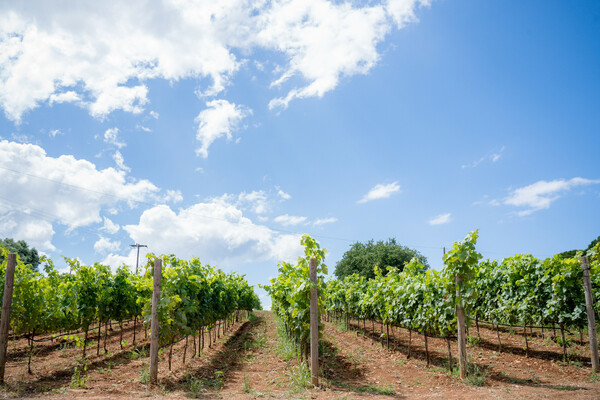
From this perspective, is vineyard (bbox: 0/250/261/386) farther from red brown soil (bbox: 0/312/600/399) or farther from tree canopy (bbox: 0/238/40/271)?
tree canopy (bbox: 0/238/40/271)

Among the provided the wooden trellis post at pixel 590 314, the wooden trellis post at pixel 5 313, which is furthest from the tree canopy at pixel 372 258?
the wooden trellis post at pixel 5 313

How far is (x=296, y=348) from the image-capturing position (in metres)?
11.8

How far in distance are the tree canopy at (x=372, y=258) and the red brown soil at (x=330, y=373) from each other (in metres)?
26.7

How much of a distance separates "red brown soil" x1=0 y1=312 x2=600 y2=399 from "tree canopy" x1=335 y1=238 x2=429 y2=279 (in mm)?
26688

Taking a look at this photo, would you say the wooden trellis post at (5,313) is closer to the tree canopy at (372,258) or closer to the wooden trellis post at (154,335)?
the wooden trellis post at (154,335)

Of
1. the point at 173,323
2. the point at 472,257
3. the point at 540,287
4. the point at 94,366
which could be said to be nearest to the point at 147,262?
the point at 173,323

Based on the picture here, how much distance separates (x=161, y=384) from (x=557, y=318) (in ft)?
34.9

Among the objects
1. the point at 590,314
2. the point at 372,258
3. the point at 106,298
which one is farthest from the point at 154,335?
the point at 372,258

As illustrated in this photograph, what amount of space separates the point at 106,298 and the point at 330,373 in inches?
323

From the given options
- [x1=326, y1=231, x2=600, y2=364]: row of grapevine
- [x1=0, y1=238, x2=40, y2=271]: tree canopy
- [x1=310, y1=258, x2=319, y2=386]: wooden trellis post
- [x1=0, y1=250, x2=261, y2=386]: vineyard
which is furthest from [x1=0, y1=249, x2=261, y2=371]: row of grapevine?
[x1=0, y1=238, x2=40, y2=271]: tree canopy

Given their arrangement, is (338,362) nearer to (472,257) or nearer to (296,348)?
(296,348)

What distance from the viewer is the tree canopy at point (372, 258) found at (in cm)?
4178

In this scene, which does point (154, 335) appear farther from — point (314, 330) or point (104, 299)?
point (104, 299)

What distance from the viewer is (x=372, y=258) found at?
42.8m
